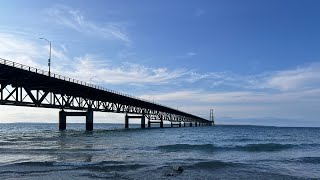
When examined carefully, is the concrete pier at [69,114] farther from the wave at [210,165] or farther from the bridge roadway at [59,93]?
the wave at [210,165]

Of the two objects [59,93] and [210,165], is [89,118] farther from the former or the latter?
[210,165]

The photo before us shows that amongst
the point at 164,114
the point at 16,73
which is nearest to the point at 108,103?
the point at 16,73

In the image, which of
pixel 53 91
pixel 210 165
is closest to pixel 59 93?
pixel 53 91

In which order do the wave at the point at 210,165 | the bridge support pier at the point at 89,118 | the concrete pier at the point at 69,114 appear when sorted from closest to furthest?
the wave at the point at 210,165 → the concrete pier at the point at 69,114 → the bridge support pier at the point at 89,118

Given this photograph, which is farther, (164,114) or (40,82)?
(164,114)

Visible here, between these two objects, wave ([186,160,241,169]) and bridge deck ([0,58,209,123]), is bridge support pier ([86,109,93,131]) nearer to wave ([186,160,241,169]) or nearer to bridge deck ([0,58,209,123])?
bridge deck ([0,58,209,123])

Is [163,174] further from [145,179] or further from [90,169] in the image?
[90,169]

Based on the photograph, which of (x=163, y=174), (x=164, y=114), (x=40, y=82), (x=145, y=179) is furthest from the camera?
(x=164, y=114)

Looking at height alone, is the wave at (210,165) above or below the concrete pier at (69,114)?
below

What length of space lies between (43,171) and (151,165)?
677cm

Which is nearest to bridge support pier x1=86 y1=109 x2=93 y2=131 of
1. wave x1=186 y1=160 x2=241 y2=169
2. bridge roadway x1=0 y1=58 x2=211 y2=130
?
A: bridge roadway x1=0 y1=58 x2=211 y2=130

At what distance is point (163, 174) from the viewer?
19.9 metres

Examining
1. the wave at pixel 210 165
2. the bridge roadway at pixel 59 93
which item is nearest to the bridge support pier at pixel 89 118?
the bridge roadway at pixel 59 93

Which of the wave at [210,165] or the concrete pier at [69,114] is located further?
the concrete pier at [69,114]
